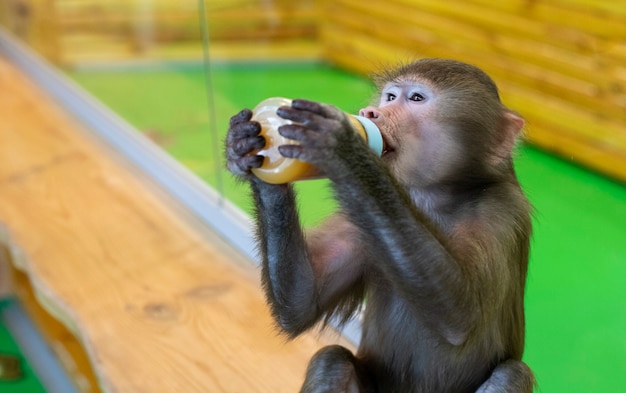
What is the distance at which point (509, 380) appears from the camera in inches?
44.9

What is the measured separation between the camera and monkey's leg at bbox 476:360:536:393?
113 cm

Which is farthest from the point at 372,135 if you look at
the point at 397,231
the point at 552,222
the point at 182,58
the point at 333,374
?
the point at 182,58

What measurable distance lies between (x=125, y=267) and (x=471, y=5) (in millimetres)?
1601

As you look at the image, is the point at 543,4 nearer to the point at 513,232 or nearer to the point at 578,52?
the point at 578,52

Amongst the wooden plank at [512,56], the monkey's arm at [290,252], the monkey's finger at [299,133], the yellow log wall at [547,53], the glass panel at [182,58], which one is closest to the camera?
the monkey's finger at [299,133]

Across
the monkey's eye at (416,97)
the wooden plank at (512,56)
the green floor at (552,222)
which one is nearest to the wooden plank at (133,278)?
the green floor at (552,222)

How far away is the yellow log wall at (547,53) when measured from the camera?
2.17 metres

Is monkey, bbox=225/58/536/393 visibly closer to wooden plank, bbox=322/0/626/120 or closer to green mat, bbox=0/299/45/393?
wooden plank, bbox=322/0/626/120

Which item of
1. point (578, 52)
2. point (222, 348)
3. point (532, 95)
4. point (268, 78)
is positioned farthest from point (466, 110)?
point (268, 78)

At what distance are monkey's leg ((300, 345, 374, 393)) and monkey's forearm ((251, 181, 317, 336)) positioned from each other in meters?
0.06

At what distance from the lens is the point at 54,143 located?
2.73m

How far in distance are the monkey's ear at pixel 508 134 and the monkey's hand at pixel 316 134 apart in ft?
1.03

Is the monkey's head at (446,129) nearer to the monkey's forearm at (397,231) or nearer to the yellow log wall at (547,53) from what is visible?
the monkey's forearm at (397,231)

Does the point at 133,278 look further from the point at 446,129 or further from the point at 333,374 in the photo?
the point at 446,129
